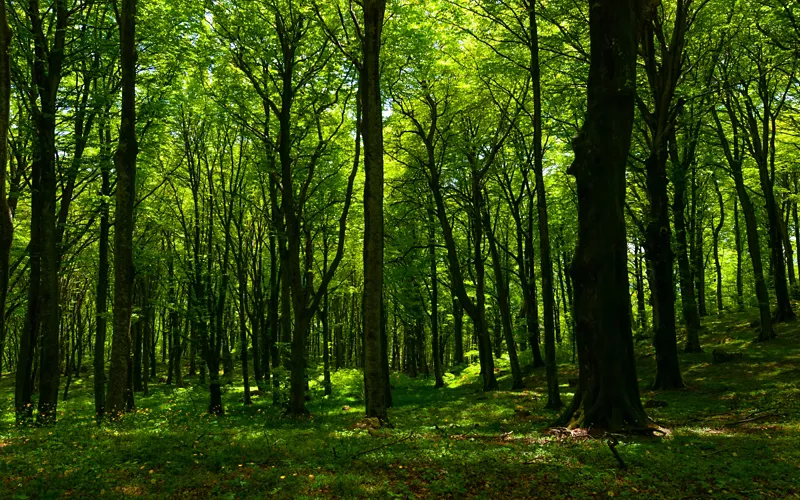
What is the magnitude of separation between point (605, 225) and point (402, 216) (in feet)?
52.2

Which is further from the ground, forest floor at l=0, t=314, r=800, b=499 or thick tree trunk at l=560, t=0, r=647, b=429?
thick tree trunk at l=560, t=0, r=647, b=429

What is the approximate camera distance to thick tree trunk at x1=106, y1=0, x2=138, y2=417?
35.3ft

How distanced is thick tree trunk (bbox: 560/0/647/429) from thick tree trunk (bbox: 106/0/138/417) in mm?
10204

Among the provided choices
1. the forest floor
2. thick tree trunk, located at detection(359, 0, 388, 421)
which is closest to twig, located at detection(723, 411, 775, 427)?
the forest floor

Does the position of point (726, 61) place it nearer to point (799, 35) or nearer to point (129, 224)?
point (799, 35)

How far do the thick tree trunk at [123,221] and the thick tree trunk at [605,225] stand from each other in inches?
402

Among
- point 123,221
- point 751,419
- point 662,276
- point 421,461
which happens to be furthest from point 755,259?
point 123,221

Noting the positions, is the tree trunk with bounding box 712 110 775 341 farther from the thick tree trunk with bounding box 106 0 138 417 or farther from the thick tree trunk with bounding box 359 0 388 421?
the thick tree trunk with bounding box 106 0 138 417

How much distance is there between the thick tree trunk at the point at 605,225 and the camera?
9156mm

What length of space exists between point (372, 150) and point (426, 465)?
7.03 meters

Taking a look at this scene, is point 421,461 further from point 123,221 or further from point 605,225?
point 123,221

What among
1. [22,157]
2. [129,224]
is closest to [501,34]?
[129,224]

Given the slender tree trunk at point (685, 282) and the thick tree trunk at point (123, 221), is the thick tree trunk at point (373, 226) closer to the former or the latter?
the thick tree trunk at point (123, 221)

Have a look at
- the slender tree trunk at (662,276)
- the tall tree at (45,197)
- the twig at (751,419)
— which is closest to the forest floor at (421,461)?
the twig at (751,419)
